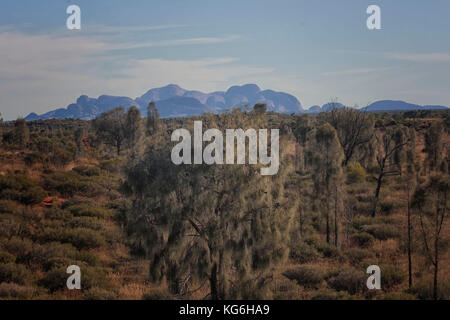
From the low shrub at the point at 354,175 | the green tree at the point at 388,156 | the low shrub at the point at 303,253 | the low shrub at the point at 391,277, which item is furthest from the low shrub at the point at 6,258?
the low shrub at the point at 354,175

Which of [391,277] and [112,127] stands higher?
[112,127]

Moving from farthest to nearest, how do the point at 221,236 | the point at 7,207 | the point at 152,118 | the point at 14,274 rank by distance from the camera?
the point at 152,118 < the point at 7,207 < the point at 14,274 < the point at 221,236

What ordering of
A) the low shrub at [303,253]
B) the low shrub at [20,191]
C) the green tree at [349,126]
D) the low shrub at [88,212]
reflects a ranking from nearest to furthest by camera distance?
the low shrub at [303,253], the low shrub at [88,212], the low shrub at [20,191], the green tree at [349,126]

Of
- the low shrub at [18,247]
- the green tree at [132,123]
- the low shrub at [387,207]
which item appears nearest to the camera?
the low shrub at [18,247]

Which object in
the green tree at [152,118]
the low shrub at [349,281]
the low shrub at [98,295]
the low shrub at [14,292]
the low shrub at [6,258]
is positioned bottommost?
the low shrub at [349,281]

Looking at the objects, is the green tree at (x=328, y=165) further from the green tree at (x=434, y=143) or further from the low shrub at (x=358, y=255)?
the green tree at (x=434, y=143)

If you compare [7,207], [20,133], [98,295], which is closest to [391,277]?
[98,295]

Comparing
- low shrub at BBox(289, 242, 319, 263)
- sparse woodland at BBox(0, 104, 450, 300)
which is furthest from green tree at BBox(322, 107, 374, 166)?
low shrub at BBox(289, 242, 319, 263)

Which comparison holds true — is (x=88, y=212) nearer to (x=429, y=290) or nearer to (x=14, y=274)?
(x=14, y=274)

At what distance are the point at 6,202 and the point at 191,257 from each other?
13.9 m
